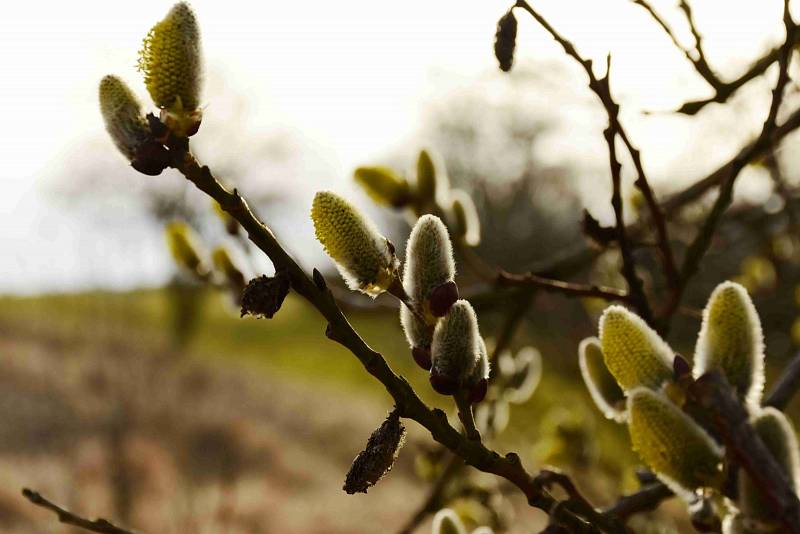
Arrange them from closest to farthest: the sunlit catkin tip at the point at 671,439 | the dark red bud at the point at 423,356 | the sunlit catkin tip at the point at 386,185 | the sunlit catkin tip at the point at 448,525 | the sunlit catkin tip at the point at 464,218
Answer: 1. the sunlit catkin tip at the point at 671,439
2. the dark red bud at the point at 423,356
3. the sunlit catkin tip at the point at 448,525
4. the sunlit catkin tip at the point at 386,185
5. the sunlit catkin tip at the point at 464,218

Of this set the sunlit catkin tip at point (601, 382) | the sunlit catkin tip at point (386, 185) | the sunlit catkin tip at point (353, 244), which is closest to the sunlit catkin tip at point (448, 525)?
the sunlit catkin tip at point (601, 382)

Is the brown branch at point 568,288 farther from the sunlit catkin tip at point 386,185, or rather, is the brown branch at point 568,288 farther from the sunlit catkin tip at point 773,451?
the sunlit catkin tip at point 773,451

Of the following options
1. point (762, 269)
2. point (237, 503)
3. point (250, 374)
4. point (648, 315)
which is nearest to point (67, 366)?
point (250, 374)

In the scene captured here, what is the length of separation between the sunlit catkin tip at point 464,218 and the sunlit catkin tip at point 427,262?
758 mm

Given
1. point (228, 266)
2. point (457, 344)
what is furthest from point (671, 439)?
point (228, 266)

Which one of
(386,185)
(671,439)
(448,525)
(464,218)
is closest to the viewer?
(671,439)

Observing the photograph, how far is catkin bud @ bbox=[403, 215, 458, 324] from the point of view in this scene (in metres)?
0.69

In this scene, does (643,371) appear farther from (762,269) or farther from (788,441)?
(762,269)

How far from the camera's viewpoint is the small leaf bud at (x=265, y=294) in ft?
1.96

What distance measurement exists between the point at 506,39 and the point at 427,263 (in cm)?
32

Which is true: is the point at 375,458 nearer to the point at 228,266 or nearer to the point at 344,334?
the point at 344,334

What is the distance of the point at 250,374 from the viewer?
12141 millimetres

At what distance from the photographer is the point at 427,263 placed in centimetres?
70

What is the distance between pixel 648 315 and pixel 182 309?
1523 centimetres
